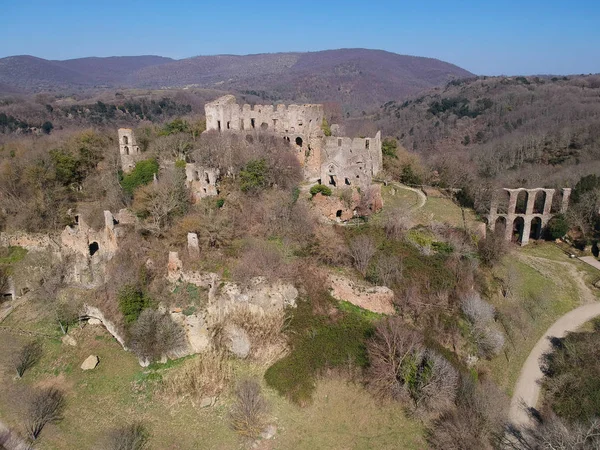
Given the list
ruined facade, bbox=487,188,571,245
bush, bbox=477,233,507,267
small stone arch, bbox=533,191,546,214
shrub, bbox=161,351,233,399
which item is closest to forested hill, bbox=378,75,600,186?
small stone arch, bbox=533,191,546,214

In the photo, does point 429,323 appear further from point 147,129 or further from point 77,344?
point 147,129

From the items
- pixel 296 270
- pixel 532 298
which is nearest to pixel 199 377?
pixel 296 270

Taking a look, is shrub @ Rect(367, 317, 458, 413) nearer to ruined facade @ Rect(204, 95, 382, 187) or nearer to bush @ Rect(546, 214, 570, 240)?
ruined facade @ Rect(204, 95, 382, 187)

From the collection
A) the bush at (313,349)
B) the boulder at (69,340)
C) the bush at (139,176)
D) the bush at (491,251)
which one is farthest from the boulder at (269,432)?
the bush at (139,176)

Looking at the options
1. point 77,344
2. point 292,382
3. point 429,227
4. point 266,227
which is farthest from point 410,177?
point 77,344

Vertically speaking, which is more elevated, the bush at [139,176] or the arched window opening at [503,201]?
the bush at [139,176]

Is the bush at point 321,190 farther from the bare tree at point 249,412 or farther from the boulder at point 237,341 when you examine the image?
the bare tree at point 249,412
